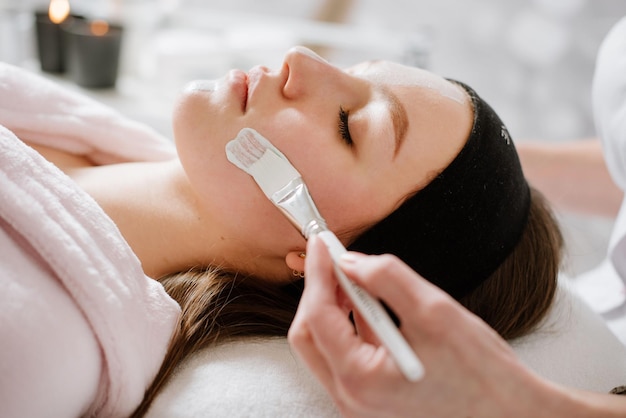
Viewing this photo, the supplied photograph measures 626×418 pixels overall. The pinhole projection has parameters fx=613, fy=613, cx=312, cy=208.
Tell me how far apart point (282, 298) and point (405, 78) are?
0.36 metres

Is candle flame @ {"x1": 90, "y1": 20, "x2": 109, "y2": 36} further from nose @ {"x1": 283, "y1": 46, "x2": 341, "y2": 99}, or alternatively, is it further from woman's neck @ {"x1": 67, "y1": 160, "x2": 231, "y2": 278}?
nose @ {"x1": 283, "y1": 46, "x2": 341, "y2": 99}

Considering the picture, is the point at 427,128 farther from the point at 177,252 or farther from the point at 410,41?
the point at 410,41

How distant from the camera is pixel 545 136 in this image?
2059 mm

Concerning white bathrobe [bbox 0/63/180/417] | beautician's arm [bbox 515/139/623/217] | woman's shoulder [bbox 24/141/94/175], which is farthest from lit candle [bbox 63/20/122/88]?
beautician's arm [bbox 515/139/623/217]

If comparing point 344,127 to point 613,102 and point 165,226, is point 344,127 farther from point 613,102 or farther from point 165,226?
point 613,102

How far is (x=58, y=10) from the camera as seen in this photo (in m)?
1.50

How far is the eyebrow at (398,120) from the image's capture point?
818mm

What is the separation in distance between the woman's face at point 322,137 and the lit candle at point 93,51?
707 millimetres

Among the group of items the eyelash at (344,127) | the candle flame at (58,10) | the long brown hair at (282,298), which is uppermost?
the eyelash at (344,127)

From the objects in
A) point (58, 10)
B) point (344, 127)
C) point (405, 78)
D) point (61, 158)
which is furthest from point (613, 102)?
point (58, 10)

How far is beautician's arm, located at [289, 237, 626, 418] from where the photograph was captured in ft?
1.82

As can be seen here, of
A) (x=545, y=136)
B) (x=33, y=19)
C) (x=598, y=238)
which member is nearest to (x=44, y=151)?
(x=33, y=19)

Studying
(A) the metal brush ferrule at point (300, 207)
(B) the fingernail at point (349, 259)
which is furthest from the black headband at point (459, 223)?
(B) the fingernail at point (349, 259)

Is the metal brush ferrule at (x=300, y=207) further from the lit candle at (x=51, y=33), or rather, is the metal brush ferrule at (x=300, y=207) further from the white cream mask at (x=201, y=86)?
the lit candle at (x=51, y=33)
